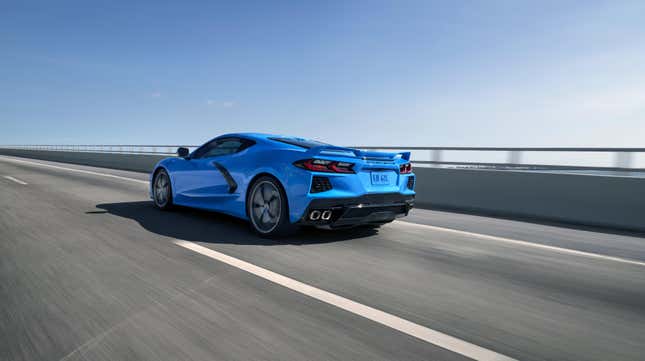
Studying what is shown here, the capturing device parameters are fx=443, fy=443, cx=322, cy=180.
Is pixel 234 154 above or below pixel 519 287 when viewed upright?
above

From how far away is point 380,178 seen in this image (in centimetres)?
532

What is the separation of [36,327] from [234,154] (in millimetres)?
3672

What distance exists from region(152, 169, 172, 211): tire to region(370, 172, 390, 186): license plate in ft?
12.4

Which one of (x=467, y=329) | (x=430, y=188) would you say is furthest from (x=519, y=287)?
(x=430, y=188)

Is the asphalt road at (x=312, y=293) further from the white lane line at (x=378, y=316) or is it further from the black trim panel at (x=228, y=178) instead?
the black trim panel at (x=228, y=178)

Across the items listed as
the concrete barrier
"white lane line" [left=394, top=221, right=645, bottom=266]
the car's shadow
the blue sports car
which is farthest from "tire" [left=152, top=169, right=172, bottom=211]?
the concrete barrier

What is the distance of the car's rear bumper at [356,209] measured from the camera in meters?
4.91

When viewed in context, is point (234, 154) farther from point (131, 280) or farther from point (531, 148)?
point (531, 148)

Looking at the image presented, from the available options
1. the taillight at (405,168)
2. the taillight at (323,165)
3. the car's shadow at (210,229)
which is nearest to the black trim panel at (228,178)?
the car's shadow at (210,229)

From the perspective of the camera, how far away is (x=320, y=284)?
11.9 feet

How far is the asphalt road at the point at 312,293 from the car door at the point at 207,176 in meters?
0.58

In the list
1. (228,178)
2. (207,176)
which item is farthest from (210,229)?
(207,176)

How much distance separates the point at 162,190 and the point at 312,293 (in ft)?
16.6

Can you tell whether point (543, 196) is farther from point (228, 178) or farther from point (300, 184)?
point (228, 178)
